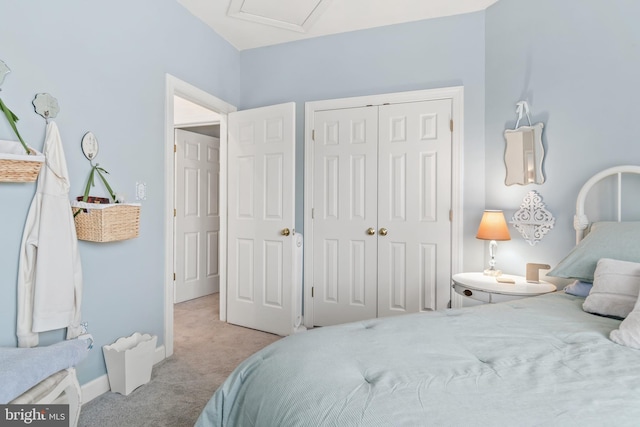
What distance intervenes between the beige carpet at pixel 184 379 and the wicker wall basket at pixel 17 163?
1.27 metres

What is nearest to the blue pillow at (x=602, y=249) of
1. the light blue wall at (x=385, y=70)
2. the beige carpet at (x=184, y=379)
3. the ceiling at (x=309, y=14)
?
→ the light blue wall at (x=385, y=70)

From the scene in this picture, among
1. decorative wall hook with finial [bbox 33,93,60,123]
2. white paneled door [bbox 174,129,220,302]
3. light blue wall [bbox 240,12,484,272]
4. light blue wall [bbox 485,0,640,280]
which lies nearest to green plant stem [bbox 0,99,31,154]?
decorative wall hook with finial [bbox 33,93,60,123]

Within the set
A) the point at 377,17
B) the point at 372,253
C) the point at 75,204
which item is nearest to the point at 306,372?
the point at 75,204

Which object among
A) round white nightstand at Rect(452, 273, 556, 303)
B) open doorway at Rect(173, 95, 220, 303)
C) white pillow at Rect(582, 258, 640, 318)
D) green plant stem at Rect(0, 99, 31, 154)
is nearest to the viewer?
white pillow at Rect(582, 258, 640, 318)

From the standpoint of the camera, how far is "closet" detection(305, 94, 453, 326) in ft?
9.53

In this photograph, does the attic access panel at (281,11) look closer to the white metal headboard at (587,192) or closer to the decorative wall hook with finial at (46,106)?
the decorative wall hook with finial at (46,106)

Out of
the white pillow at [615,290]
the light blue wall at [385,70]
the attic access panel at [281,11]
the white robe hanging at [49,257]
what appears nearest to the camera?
the white pillow at [615,290]

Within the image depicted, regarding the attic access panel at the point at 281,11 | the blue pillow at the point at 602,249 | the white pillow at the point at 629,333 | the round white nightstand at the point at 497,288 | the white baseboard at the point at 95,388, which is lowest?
the white baseboard at the point at 95,388

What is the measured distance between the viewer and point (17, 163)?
1514 mm

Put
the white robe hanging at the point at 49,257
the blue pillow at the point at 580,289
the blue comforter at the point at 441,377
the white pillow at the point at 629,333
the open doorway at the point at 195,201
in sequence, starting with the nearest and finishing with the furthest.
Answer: the blue comforter at the point at 441,377 → the white pillow at the point at 629,333 → the white robe hanging at the point at 49,257 → the blue pillow at the point at 580,289 → the open doorway at the point at 195,201

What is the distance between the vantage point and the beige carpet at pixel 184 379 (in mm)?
1863

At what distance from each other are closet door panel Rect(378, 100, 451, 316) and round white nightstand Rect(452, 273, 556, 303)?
1.57 feet

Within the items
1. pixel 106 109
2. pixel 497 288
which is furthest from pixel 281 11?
pixel 497 288

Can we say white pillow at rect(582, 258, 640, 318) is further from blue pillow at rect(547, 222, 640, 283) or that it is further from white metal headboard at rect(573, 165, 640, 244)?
white metal headboard at rect(573, 165, 640, 244)
